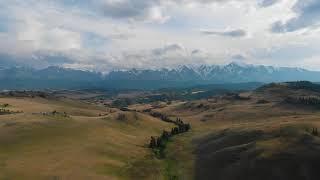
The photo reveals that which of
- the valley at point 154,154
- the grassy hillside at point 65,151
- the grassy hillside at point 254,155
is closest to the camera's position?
the grassy hillside at point 254,155

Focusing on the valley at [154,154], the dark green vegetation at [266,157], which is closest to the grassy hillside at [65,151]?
the valley at [154,154]

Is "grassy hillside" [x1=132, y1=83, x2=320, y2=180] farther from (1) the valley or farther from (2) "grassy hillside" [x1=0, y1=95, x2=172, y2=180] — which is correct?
(2) "grassy hillside" [x1=0, y1=95, x2=172, y2=180]

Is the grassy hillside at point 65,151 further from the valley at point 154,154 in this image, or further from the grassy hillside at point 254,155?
the grassy hillside at point 254,155

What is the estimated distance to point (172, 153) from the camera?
155875 millimetres

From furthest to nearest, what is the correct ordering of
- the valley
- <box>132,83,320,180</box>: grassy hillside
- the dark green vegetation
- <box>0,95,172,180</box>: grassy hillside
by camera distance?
<box>0,95,172,180</box>: grassy hillside → the valley → <box>132,83,320,180</box>: grassy hillside → the dark green vegetation

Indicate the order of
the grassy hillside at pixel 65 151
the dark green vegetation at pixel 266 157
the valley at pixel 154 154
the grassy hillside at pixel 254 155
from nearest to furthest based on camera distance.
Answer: the dark green vegetation at pixel 266 157, the grassy hillside at pixel 254 155, the valley at pixel 154 154, the grassy hillside at pixel 65 151

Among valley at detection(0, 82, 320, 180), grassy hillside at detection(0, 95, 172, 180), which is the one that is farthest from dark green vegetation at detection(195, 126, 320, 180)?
grassy hillside at detection(0, 95, 172, 180)

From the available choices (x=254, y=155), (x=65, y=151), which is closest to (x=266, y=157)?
(x=254, y=155)

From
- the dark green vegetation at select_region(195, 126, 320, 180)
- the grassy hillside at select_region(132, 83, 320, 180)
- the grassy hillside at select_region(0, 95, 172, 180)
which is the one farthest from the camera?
the grassy hillside at select_region(0, 95, 172, 180)

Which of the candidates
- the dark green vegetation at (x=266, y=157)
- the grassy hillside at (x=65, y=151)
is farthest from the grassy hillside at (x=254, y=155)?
the grassy hillside at (x=65, y=151)

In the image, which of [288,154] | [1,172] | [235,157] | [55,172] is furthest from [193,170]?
[1,172]

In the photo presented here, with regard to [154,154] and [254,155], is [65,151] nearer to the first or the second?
[154,154]

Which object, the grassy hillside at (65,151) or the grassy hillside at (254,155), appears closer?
the grassy hillside at (254,155)

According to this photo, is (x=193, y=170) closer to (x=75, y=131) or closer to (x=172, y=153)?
(x=172, y=153)
